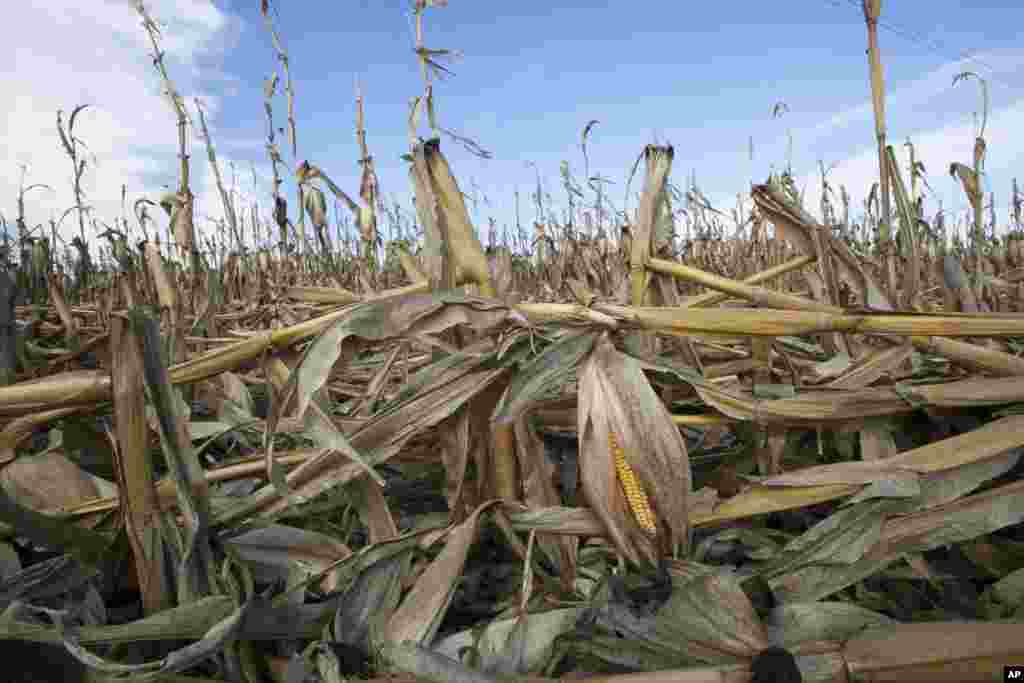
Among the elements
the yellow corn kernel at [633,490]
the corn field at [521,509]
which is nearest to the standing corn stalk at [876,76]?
the corn field at [521,509]

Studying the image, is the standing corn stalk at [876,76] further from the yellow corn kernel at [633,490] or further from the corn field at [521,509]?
the yellow corn kernel at [633,490]

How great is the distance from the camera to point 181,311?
1259mm

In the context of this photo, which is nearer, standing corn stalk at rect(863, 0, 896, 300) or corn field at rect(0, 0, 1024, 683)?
corn field at rect(0, 0, 1024, 683)

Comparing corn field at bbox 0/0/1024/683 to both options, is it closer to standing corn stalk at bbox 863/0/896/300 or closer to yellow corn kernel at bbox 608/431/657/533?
yellow corn kernel at bbox 608/431/657/533

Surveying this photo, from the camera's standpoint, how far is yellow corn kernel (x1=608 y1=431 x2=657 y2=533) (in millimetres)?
491

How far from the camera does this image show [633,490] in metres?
0.50

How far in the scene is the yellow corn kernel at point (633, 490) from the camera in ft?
1.61

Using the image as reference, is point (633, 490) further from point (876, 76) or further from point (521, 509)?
point (876, 76)

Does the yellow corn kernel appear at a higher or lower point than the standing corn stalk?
lower

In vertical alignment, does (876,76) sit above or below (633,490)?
above

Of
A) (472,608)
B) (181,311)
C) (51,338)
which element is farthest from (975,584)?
(51,338)

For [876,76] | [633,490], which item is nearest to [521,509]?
[633,490]

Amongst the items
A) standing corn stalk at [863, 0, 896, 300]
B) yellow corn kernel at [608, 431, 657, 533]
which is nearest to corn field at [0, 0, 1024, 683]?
yellow corn kernel at [608, 431, 657, 533]

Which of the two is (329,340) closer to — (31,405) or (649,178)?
(31,405)
